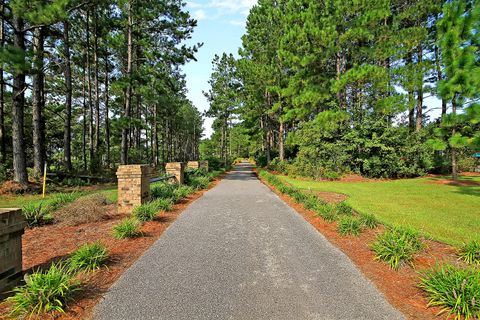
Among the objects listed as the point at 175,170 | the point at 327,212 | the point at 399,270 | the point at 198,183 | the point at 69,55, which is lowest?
the point at 399,270

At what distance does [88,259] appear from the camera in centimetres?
379

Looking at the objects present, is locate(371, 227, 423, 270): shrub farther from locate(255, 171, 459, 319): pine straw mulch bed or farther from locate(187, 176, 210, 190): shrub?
locate(187, 176, 210, 190): shrub

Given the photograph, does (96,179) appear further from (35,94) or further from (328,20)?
(328,20)

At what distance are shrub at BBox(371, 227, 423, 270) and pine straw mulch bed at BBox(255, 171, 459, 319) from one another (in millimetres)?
109

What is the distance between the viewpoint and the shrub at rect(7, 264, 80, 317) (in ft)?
8.75

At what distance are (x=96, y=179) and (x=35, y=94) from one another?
5.24m

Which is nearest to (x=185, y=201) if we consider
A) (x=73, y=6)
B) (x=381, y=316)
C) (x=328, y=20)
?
(x=381, y=316)

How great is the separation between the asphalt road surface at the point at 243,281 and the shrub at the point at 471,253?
1.88 meters

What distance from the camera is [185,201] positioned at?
381 inches

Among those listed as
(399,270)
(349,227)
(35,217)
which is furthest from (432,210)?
(35,217)

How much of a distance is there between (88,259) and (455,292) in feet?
16.5

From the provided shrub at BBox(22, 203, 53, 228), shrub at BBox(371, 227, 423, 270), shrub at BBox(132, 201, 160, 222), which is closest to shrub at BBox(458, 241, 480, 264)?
shrub at BBox(371, 227, 423, 270)

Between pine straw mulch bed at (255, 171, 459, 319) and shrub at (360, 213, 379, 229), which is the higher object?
shrub at (360, 213, 379, 229)

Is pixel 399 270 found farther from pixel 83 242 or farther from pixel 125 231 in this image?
pixel 83 242
